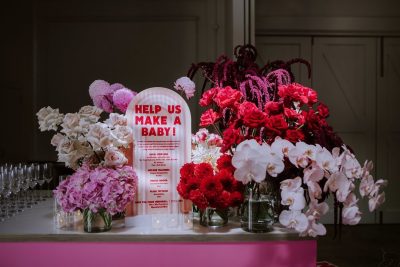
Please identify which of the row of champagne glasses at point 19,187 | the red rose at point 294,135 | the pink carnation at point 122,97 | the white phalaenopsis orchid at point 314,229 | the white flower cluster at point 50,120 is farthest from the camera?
the row of champagne glasses at point 19,187

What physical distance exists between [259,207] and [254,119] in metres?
0.31

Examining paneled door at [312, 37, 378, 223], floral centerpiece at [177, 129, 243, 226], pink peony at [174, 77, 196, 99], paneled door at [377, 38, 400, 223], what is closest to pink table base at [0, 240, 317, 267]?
floral centerpiece at [177, 129, 243, 226]

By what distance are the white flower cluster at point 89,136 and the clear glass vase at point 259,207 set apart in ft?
1.47

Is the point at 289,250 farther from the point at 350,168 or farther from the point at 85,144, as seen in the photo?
the point at 85,144

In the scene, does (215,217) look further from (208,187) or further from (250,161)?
(250,161)

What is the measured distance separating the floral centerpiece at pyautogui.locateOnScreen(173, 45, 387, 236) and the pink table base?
92 millimetres

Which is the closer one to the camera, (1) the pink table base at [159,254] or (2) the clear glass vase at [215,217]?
Result: (1) the pink table base at [159,254]

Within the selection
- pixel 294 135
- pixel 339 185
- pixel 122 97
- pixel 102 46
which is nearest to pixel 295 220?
pixel 339 185

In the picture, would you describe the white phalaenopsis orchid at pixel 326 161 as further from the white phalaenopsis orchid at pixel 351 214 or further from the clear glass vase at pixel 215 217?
the clear glass vase at pixel 215 217

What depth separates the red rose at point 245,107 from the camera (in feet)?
4.72

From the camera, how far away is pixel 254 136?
1.50 meters

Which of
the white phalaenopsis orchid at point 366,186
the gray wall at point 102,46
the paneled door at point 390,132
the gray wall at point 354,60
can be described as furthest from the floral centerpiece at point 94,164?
the paneled door at point 390,132

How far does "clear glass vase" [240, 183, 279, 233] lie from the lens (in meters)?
1.47

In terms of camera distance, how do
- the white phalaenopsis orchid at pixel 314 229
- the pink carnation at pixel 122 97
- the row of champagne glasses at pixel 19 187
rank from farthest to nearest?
the row of champagne glasses at pixel 19 187 < the pink carnation at pixel 122 97 < the white phalaenopsis orchid at pixel 314 229
